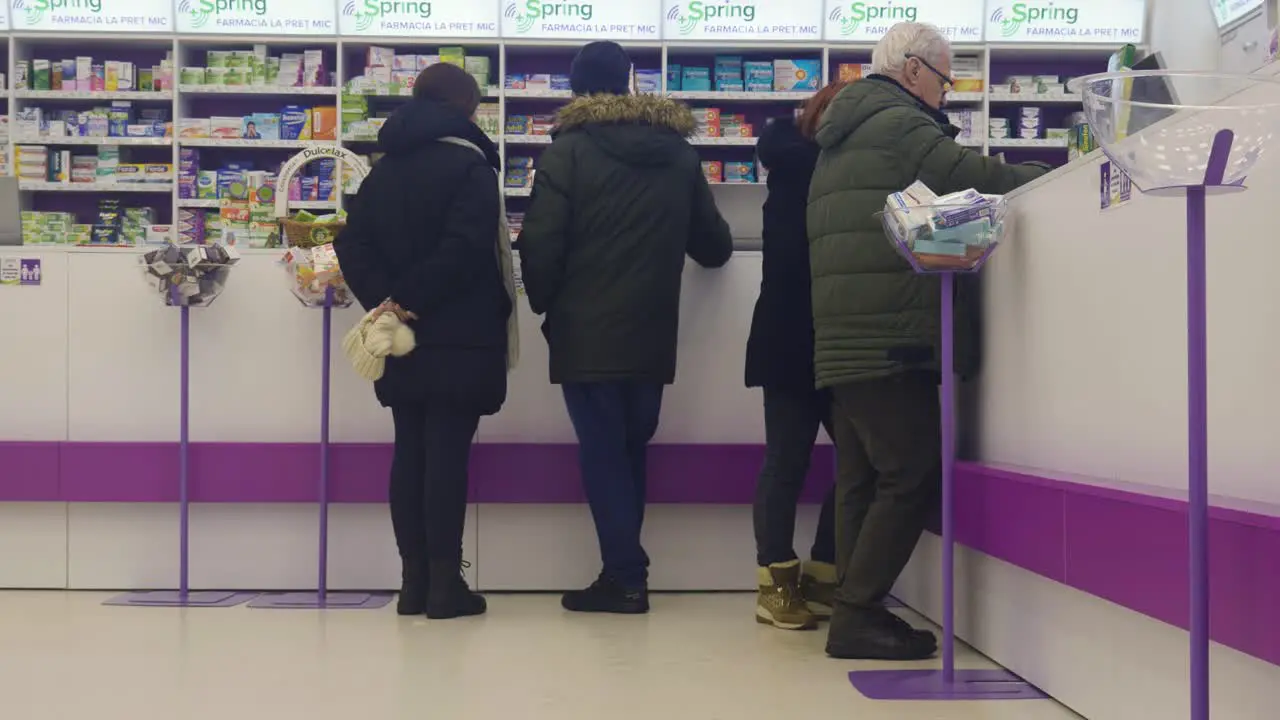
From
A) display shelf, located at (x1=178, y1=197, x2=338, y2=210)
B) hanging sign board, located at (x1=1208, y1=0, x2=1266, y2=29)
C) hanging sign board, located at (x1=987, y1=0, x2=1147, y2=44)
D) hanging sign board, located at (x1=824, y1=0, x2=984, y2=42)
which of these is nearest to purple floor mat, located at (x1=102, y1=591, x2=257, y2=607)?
display shelf, located at (x1=178, y1=197, x2=338, y2=210)

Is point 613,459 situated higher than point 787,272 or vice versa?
point 787,272

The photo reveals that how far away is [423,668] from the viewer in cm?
267

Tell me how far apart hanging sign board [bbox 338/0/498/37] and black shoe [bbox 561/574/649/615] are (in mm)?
4265

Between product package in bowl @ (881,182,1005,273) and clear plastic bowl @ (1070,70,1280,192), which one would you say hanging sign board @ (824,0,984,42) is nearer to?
product package in bowl @ (881,182,1005,273)

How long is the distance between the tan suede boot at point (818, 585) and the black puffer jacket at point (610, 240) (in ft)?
2.26

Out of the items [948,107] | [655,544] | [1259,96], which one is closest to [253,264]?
[655,544]

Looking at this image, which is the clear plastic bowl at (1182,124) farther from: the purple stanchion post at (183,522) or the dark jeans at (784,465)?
the purple stanchion post at (183,522)

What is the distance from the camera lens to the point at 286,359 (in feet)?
12.2

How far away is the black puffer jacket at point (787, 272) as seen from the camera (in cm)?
322

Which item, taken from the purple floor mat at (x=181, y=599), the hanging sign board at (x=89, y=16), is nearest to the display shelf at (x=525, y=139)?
the hanging sign board at (x=89, y=16)

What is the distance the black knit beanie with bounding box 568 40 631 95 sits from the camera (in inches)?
138

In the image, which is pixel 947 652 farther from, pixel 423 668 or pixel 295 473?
pixel 295 473

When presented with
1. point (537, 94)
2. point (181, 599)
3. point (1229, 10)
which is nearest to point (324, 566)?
point (181, 599)

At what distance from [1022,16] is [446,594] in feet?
17.1
